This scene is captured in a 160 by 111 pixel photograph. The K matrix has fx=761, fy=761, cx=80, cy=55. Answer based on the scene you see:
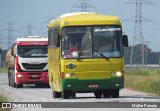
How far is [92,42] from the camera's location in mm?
28531

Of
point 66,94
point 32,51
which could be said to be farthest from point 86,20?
point 32,51

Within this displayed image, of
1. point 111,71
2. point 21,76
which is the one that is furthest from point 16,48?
point 111,71

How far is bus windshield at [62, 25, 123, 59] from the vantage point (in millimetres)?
28375

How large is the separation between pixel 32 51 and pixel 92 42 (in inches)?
672

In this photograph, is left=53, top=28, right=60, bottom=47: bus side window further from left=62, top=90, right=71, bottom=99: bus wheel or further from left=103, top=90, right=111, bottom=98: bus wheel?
left=103, top=90, right=111, bottom=98: bus wheel

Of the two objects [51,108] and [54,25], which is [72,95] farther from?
[51,108]

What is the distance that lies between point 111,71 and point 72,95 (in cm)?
268

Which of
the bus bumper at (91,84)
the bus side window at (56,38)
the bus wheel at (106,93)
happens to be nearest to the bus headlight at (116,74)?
the bus bumper at (91,84)

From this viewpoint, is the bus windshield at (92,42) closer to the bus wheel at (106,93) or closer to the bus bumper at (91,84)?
the bus bumper at (91,84)

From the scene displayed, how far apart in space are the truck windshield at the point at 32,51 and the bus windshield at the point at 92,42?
16.4 metres

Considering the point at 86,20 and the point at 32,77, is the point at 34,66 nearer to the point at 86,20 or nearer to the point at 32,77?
the point at 32,77

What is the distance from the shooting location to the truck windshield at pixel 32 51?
45.0m

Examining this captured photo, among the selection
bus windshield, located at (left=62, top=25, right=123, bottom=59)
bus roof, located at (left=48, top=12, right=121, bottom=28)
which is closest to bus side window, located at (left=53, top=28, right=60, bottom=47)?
bus windshield, located at (left=62, top=25, right=123, bottom=59)

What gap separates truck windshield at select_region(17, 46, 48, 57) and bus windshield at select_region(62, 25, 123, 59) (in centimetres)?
1644
